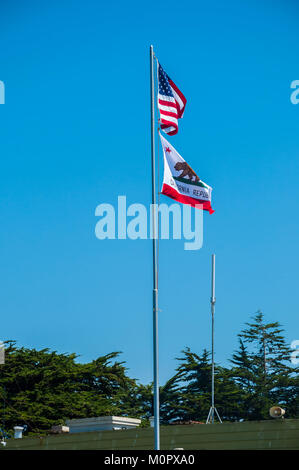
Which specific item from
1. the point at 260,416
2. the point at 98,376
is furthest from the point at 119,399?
the point at 260,416

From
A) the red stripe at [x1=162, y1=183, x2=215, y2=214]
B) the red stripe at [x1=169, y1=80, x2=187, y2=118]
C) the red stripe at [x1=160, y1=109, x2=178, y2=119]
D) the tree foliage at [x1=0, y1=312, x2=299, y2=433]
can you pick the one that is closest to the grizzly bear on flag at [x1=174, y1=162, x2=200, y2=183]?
the red stripe at [x1=162, y1=183, x2=215, y2=214]

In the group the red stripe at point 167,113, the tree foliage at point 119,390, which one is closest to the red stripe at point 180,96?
the red stripe at point 167,113

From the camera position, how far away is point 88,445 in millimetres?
22953

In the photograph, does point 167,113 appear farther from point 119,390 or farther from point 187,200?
point 119,390

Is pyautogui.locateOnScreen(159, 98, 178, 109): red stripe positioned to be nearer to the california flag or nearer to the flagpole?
the flagpole

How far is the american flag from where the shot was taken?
23859mm

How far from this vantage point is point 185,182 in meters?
23.2

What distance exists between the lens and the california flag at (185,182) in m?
23.1

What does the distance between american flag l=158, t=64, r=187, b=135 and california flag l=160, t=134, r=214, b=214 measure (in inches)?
35.6

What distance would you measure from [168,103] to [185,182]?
288 cm

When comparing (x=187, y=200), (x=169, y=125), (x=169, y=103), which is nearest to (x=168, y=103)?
(x=169, y=103)

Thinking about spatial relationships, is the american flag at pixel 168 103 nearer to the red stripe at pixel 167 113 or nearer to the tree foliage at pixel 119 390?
the red stripe at pixel 167 113
